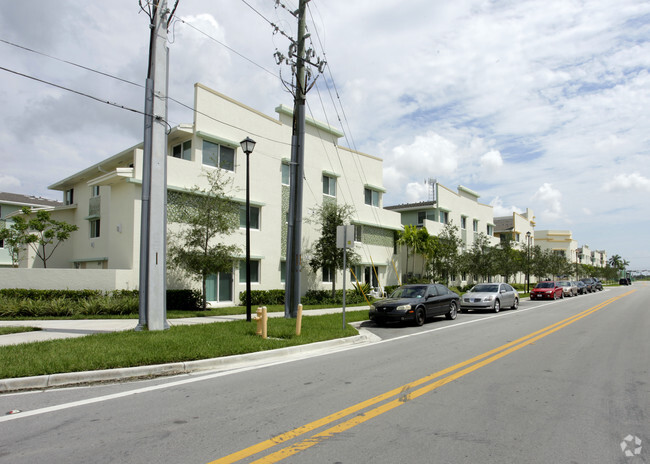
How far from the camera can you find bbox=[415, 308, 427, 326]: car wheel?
1542cm

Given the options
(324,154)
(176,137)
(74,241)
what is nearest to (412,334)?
(176,137)

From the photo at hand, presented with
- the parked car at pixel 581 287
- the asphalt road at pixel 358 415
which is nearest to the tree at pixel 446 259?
the parked car at pixel 581 287

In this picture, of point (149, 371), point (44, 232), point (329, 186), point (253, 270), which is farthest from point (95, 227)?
point (149, 371)

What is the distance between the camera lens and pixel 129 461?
4137 mm

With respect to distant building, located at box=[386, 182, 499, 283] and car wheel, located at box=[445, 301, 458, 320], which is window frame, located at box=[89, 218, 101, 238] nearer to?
car wheel, located at box=[445, 301, 458, 320]

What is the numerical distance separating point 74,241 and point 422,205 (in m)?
28.1

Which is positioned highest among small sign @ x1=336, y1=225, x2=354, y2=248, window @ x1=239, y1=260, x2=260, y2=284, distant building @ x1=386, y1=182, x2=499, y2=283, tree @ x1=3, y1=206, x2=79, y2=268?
distant building @ x1=386, y1=182, x2=499, y2=283

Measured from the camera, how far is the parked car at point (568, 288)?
3786 cm

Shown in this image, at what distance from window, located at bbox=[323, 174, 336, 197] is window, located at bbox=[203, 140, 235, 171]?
720cm

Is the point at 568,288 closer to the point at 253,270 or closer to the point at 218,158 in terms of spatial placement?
the point at 253,270

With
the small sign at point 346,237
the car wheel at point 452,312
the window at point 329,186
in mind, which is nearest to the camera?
the small sign at point 346,237

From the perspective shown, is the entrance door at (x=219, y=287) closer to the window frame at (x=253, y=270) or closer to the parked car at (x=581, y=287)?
the window frame at (x=253, y=270)

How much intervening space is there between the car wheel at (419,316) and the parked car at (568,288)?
1032 inches

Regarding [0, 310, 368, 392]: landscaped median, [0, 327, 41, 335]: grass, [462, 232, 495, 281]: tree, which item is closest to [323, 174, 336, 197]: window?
[462, 232, 495, 281]: tree
